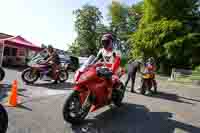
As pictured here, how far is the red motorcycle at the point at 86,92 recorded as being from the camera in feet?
15.2

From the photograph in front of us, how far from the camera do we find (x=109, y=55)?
583 cm

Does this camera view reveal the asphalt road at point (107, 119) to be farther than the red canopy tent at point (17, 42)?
No

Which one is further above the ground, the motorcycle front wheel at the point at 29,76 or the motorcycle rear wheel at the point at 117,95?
the motorcycle front wheel at the point at 29,76

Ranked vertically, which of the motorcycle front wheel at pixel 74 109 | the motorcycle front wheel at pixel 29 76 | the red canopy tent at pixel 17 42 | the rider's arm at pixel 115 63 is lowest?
the motorcycle front wheel at pixel 74 109

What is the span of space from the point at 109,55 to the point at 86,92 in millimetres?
1462

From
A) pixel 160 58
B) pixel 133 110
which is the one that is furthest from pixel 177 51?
pixel 133 110

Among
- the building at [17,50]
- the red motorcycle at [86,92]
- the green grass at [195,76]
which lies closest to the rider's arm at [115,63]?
the red motorcycle at [86,92]

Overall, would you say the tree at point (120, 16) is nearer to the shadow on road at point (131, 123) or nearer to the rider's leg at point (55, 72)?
the rider's leg at point (55, 72)

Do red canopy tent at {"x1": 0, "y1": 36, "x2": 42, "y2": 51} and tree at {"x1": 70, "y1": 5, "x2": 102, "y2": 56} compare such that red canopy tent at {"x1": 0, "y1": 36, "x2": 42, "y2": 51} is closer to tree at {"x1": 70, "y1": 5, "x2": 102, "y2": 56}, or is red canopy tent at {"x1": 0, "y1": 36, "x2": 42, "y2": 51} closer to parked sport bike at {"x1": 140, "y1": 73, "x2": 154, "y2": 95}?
parked sport bike at {"x1": 140, "y1": 73, "x2": 154, "y2": 95}

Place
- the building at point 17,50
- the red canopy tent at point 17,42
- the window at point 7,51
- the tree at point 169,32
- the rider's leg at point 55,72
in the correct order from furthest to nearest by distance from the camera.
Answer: the tree at point 169,32 → the window at point 7,51 → the building at point 17,50 → the red canopy tent at point 17,42 → the rider's leg at point 55,72

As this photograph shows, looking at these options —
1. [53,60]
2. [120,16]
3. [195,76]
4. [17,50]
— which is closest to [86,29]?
[120,16]

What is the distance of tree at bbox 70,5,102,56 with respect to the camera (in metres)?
47.0

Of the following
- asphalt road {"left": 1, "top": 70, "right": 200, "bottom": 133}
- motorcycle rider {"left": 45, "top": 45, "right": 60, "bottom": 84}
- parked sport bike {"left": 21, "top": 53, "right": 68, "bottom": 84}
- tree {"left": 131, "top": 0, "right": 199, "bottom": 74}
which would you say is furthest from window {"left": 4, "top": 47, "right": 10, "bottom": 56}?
tree {"left": 131, "top": 0, "right": 199, "bottom": 74}

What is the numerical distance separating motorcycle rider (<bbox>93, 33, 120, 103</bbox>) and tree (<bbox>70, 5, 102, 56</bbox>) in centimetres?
4066
